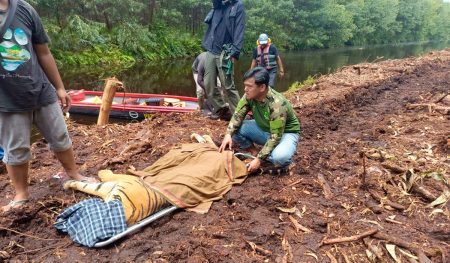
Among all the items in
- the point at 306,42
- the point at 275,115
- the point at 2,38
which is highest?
the point at 2,38

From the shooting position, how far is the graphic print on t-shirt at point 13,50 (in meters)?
2.85

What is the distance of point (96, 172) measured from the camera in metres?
4.32

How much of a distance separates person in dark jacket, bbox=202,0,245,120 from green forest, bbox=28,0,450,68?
15483 mm

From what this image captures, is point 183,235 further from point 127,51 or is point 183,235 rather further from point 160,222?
point 127,51

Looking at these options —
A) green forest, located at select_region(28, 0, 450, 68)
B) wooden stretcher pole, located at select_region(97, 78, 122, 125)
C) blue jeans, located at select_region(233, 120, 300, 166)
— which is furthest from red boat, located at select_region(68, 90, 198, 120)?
green forest, located at select_region(28, 0, 450, 68)

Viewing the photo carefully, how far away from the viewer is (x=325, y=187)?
4043mm

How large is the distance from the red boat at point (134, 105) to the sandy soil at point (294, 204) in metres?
2.80

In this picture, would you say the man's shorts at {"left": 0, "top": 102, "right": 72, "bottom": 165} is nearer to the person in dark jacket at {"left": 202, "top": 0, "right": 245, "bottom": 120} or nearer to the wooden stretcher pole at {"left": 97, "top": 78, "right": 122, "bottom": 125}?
the person in dark jacket at {"left": 202, "top": 0, "right": 245, "bottom": 120}

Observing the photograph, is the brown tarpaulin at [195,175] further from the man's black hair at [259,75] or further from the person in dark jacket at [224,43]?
the person in dark jacket at [224,43]

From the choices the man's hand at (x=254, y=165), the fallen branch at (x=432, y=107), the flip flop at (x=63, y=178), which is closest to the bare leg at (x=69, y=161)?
the flip flop at (x=63, y=178)

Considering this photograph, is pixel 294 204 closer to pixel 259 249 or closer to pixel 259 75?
pixel 259 249

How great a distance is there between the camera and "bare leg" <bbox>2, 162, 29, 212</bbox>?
323cm

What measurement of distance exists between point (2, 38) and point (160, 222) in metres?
1.99

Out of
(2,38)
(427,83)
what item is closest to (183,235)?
(2,38)
